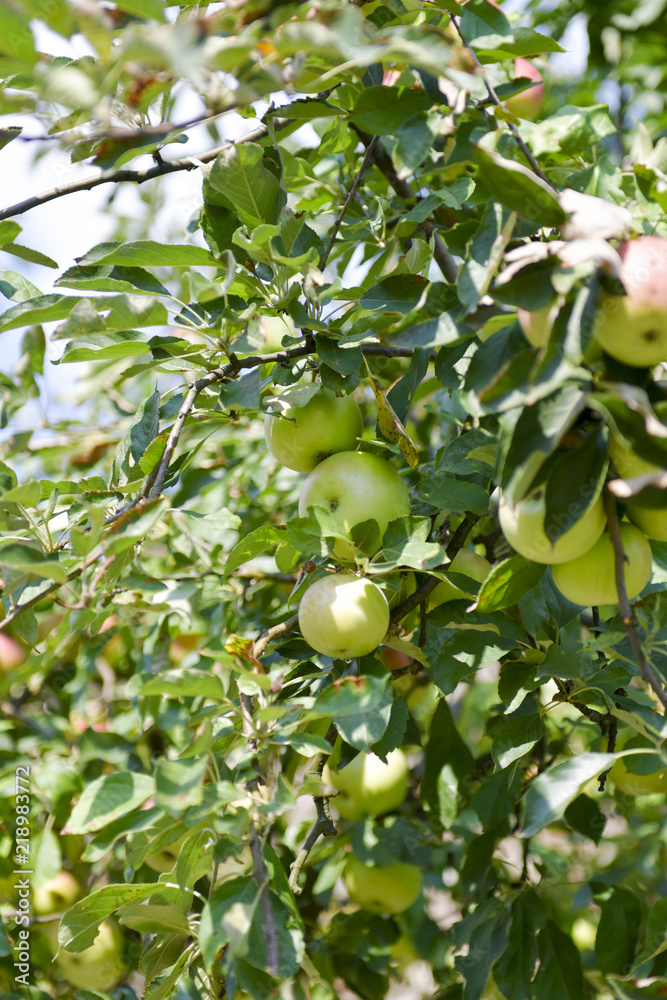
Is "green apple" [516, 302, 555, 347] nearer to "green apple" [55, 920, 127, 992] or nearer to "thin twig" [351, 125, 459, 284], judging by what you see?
"thin twig" [351, 125, 459, 284]

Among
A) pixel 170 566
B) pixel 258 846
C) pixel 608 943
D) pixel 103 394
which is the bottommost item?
pixel 608 943

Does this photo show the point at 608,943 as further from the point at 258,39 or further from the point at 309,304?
the point at 258,39

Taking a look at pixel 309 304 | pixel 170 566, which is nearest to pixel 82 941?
pixel 309 304

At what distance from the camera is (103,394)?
7.21 feet

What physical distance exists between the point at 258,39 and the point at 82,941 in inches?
40.3

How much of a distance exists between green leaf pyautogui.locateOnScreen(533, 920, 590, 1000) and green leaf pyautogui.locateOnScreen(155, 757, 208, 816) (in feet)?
2.54

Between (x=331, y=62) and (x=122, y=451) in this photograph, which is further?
(x=122, y=451)

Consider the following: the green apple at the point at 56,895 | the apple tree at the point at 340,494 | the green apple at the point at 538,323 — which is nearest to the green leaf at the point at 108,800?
the apple tree at the point at 340,494

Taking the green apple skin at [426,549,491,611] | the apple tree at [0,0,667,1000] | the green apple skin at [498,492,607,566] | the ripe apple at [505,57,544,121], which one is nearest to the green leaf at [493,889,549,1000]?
the apple tree at [0,0,667,1000]

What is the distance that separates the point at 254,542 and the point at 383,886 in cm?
98

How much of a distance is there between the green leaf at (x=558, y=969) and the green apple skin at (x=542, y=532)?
2.65 feet

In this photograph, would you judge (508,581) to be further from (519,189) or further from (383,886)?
(383,886)

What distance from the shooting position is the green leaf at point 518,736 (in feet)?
3.41

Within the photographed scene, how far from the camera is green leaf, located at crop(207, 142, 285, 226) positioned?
918 mm
